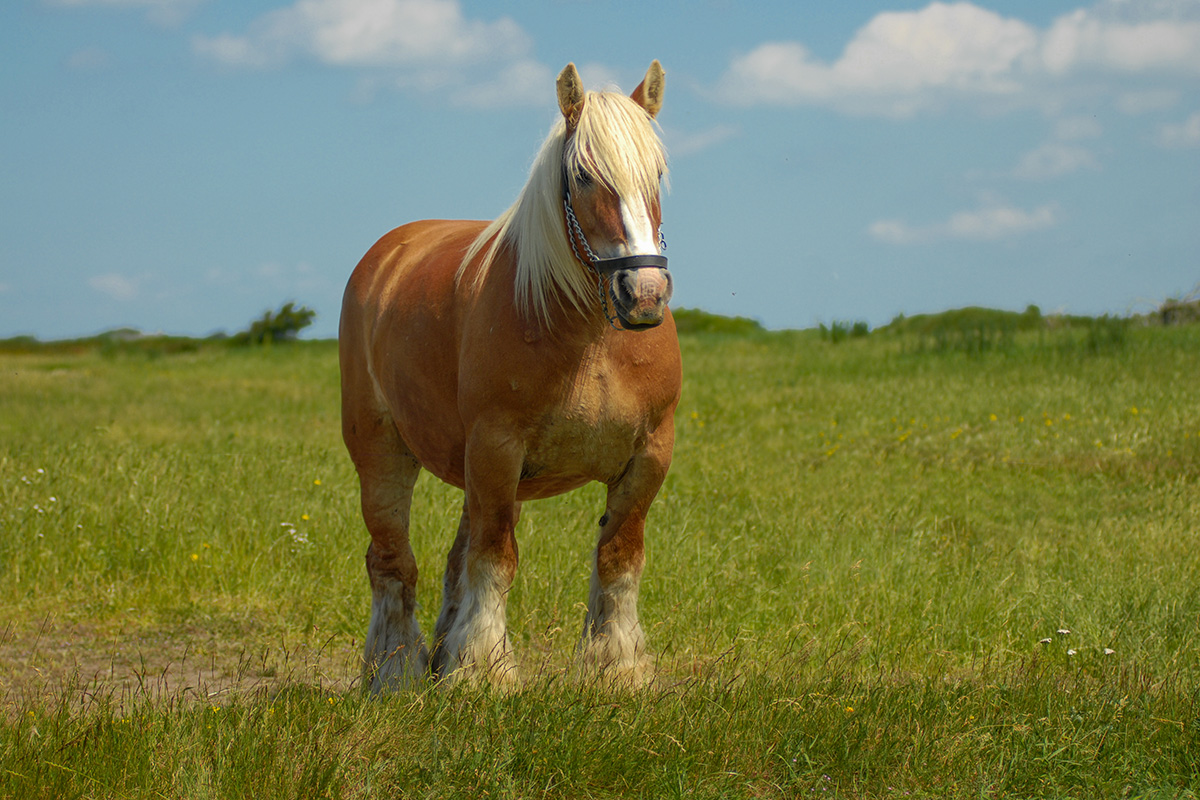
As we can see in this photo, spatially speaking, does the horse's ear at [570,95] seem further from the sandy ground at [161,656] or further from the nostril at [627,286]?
the sandy ground at [161,656]

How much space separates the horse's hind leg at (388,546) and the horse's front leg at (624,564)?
1178mm

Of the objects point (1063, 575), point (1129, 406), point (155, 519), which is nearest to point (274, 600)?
point (155, 519)

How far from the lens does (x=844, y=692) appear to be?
3.93m

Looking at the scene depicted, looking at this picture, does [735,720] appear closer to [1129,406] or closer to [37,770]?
[37,770]

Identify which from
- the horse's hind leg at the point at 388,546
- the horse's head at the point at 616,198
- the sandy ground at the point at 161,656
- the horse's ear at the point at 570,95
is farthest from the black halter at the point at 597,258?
the sandy ground at the point at 161,656

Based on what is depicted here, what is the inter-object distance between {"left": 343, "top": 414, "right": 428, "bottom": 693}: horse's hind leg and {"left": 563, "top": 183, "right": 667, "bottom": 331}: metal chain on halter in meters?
1.80

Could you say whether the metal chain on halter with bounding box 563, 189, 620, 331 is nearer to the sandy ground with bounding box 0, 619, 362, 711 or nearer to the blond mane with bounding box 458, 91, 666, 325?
the blond mane with bounding box 458, 91, 666, 325

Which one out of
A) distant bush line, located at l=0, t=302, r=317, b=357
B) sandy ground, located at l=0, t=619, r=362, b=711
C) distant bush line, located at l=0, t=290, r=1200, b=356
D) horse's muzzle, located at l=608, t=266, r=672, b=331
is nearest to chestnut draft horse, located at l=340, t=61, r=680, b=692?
horse's muzzle, located at l=608, t=266, r=672, b=331

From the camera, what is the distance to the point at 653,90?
383 cm

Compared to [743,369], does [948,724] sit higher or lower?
lower

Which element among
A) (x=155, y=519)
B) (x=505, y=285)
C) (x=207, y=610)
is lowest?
(x=207, y=610)

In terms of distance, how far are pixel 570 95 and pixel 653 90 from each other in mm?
370

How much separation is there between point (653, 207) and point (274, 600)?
393 cm

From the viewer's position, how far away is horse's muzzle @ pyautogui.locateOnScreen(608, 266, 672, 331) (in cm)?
319
